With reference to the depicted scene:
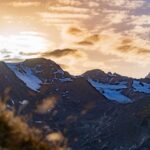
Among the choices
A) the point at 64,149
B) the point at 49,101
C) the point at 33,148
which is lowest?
the point at 49,101

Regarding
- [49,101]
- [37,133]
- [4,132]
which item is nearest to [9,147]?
[4,132]

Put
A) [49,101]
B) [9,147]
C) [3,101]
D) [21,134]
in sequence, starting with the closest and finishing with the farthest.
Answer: [9,147]
[21,134]
[3,101]
[49,101]

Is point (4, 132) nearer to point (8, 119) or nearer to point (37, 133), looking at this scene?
point (8, 119)

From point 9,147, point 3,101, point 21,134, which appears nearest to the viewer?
point 9,147

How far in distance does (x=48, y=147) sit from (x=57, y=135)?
134 cm

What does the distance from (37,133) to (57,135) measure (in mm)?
646

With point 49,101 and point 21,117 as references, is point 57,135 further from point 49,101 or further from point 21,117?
point 49,101

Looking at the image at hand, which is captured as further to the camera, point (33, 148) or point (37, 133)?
point (37, 133)

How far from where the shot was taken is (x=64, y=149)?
9750 mm

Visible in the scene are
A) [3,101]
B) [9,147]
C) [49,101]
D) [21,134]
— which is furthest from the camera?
[49,101]

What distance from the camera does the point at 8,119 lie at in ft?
29.8

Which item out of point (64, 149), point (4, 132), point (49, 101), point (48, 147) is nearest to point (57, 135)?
point (64, 149)

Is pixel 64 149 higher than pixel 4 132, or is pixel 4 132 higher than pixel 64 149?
pixel 4 132

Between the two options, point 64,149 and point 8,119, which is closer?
point 8,119
